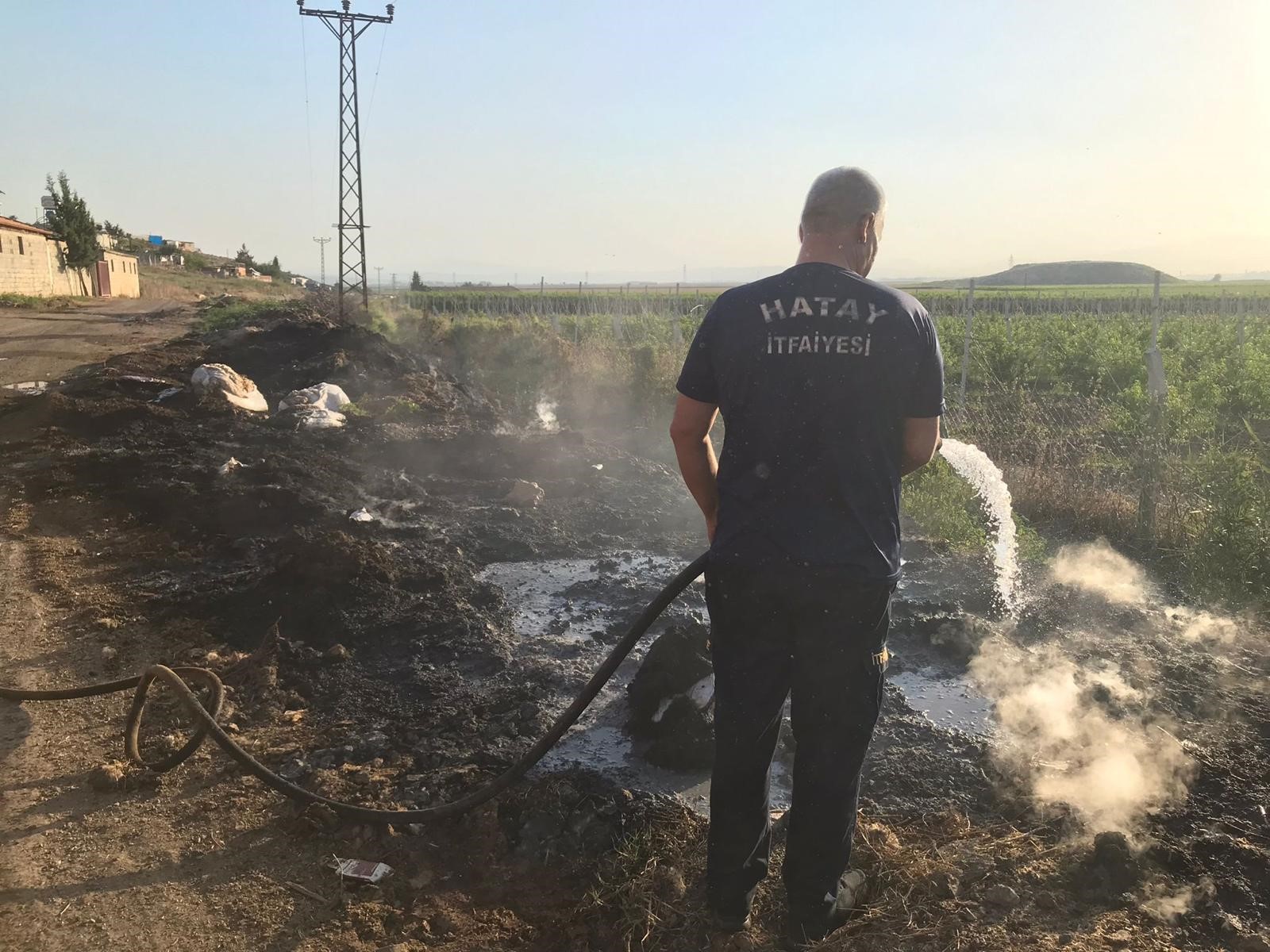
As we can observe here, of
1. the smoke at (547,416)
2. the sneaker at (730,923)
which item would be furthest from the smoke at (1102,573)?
the smoke at (547,416)

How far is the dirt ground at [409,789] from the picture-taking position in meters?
2.66

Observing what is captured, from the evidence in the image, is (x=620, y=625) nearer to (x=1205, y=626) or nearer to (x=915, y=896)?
(x=915, y=896)

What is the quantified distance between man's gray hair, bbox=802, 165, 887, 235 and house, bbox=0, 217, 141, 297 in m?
42.7

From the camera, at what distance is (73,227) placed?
42.6 meters

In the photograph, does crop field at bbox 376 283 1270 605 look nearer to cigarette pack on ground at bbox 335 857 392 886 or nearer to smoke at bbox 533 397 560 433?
smoke at bbox 533 397 560 433

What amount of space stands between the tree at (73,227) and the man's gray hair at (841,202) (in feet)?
168

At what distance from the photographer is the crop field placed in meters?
6.25

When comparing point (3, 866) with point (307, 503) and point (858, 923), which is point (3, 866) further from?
point (307, 503)

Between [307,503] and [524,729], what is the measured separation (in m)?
4.53

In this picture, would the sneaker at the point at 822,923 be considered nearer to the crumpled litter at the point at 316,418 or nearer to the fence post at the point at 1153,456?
the fence post at the point at 1153,456

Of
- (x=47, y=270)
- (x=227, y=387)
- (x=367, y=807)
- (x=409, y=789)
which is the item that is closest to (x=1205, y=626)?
(x=409, y=789)

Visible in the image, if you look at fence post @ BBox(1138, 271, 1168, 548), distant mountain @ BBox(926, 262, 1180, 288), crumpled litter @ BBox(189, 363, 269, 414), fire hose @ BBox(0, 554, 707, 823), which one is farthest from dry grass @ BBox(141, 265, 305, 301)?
distant mountain @ BBox(926, 262, 1180, 288)

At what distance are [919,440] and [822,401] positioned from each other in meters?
0.36

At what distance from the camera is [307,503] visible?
299 inches
